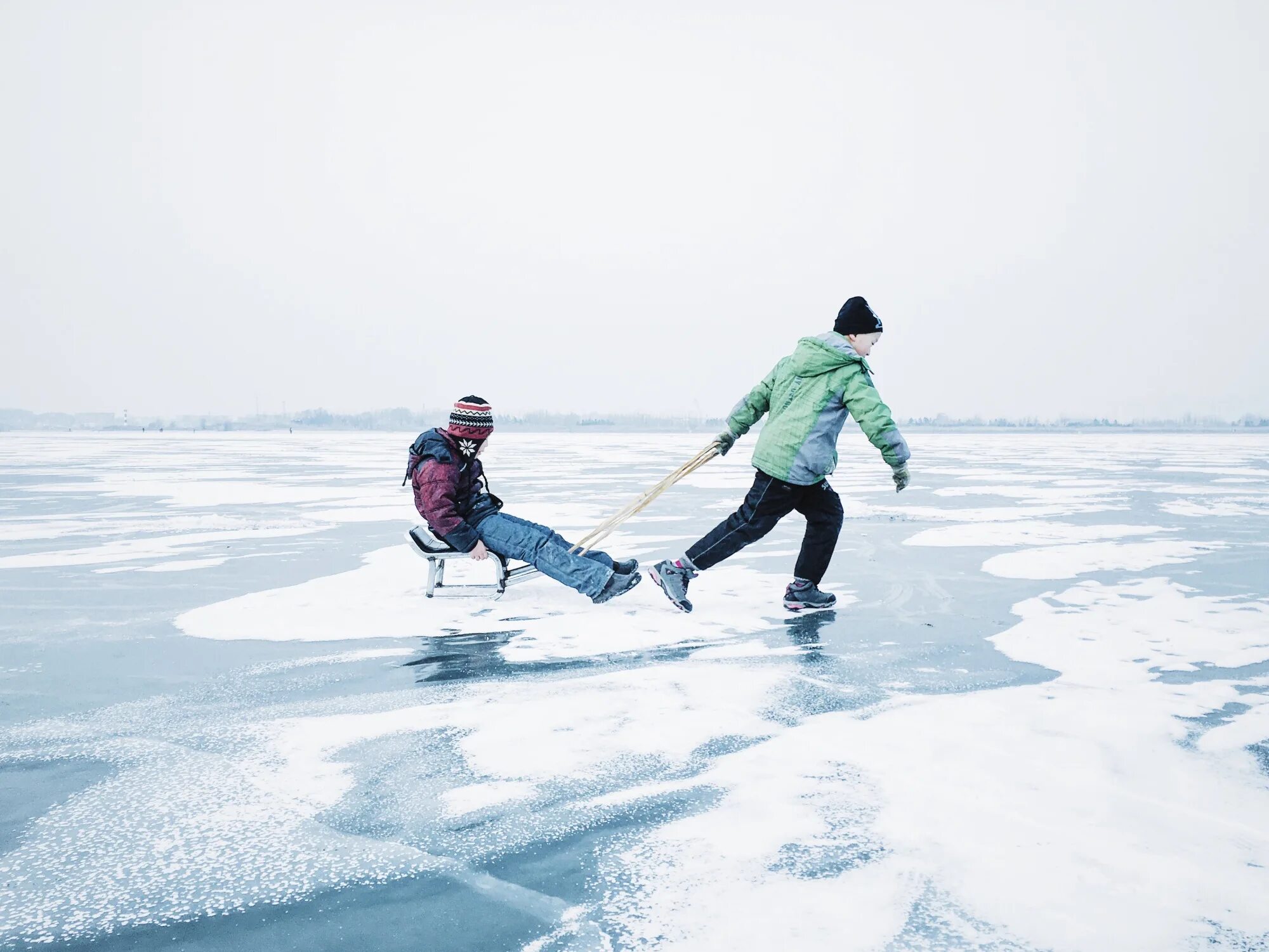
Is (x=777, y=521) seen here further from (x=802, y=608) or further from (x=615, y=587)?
(x=615, y=587)

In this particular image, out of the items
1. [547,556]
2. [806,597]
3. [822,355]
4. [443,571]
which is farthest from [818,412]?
[443,571]

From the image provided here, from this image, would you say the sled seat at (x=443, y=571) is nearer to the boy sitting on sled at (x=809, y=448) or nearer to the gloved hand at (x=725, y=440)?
the boy sitting on sled at (x=809, y=448)

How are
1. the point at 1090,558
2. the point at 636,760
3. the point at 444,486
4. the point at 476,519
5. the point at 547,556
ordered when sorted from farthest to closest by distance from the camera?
the point at 1090,558 → the point at 476,519 → the point at 547,556 → the point at 444,486 → the point at 636,760

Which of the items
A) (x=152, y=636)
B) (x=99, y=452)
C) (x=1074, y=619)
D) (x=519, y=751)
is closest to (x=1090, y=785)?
(x=519, y=751)

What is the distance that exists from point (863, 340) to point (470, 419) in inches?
87.3

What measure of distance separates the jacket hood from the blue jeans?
1571 mm

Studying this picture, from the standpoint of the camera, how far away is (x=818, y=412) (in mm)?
A: 4879

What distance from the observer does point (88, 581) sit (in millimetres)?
5875

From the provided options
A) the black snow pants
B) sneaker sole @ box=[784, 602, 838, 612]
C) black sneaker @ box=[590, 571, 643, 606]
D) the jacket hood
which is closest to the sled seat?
black sneaker @ box=[590, 571, 643, 606]

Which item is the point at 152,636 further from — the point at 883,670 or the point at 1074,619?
the point at 1074,619

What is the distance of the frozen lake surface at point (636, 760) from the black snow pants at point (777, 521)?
1.10 feet

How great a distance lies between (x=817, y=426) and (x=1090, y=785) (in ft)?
8.62

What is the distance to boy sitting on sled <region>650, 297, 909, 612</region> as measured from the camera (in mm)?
4824

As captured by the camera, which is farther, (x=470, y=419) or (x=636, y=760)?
(x=470, y=419)
